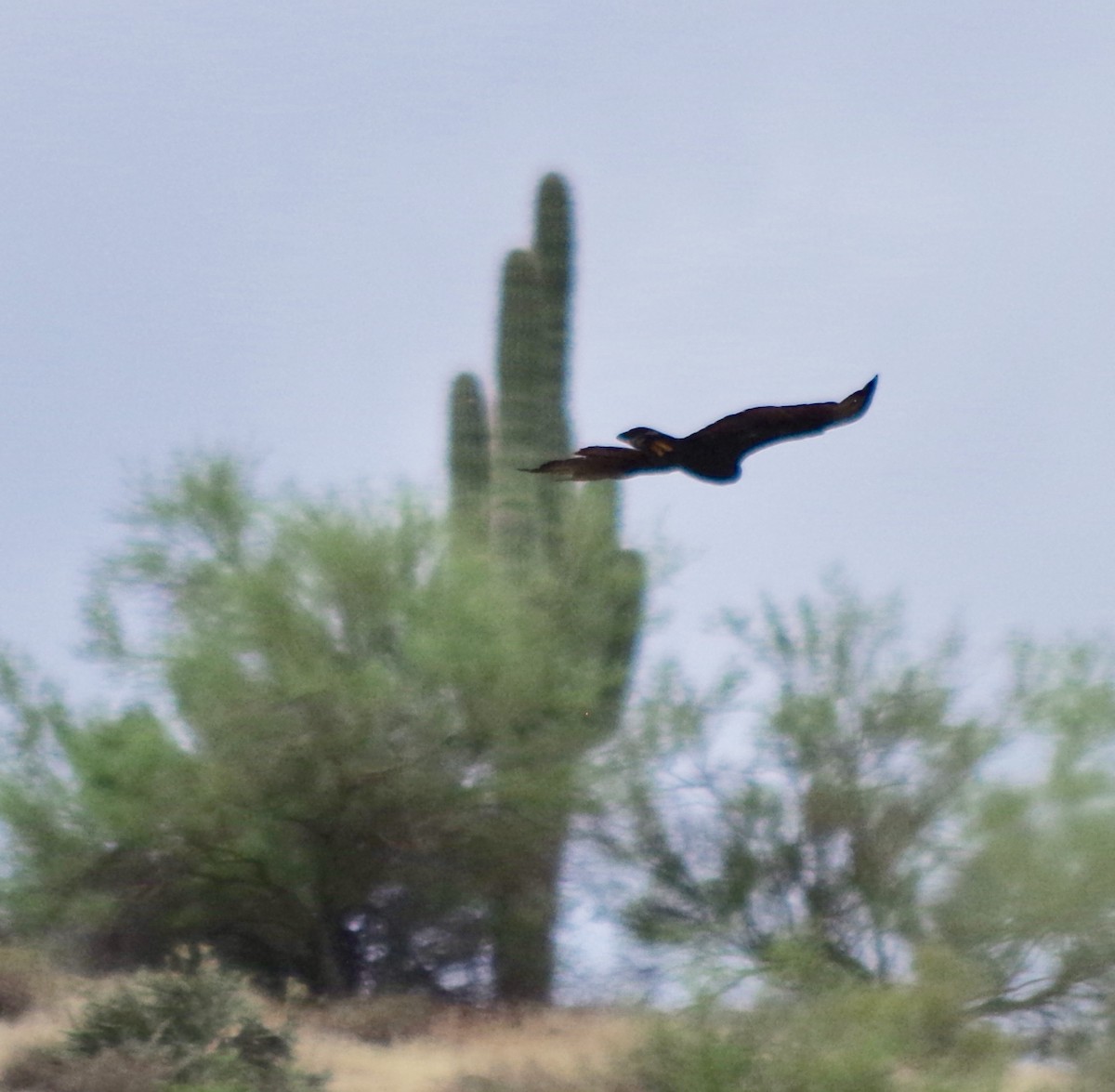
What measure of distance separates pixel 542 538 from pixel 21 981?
8321 millimetres

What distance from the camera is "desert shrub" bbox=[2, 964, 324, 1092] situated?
13031mm

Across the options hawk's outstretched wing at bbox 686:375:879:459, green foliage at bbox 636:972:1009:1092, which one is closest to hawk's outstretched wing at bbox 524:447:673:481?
hawk's outstretched wing at bbox 686:375:879:459

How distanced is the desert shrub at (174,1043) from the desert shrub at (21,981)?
4758 mm

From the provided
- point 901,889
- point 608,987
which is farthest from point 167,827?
point 901,889

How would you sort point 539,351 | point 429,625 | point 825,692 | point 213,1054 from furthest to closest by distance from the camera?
point 539,351 → point 825,692 → point 429,625 → point 213,1054

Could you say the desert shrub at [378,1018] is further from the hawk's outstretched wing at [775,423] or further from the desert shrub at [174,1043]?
the hawk's outstretched wing at [775,423]

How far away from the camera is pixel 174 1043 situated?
1334cm

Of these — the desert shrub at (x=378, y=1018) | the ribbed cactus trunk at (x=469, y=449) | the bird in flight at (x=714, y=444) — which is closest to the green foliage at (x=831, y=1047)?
the desert shrub at (x=378, y=1018)

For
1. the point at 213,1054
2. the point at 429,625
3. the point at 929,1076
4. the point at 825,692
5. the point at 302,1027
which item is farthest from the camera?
the point at 825,692

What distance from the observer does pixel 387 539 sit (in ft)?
67.2

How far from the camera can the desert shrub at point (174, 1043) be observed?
1303 centimetres

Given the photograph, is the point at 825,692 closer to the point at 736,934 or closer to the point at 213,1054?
the point at 736,934

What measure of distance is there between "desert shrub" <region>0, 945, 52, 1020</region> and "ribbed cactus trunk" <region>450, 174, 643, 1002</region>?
17.0 ft

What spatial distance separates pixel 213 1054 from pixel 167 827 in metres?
7.05
